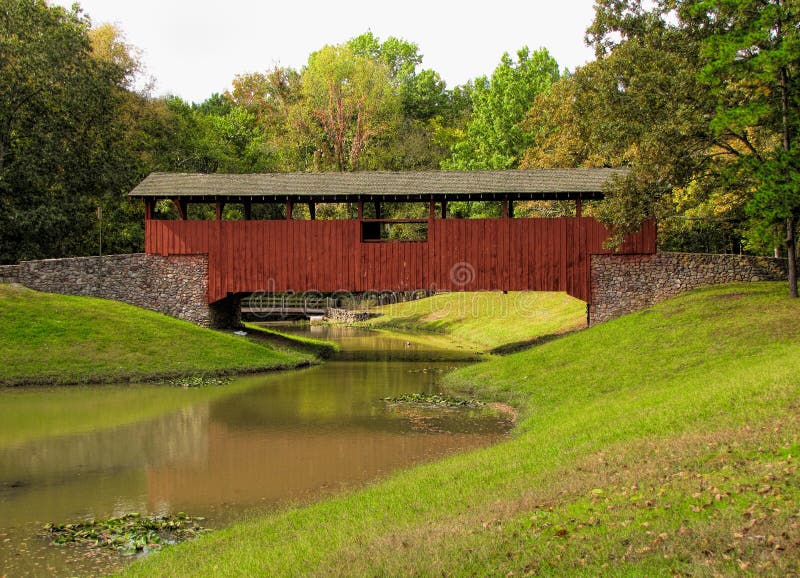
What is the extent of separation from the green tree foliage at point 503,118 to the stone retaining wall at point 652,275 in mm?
19629

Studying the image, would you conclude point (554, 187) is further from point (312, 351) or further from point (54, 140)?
point (54, 140)

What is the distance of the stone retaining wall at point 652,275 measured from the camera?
31562 millimetres

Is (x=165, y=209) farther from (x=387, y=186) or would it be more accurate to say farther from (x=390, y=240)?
(x=387, y=186)

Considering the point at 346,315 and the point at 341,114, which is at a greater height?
the point at 341,114

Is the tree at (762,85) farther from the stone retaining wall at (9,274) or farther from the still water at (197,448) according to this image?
the stone retaining wall at (9,274)

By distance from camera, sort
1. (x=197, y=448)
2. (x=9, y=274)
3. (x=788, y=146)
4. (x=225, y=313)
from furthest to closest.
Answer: (x=225, y=313) → (x=9, y=274) → (x=788, y=146) → (x=197, y=448)

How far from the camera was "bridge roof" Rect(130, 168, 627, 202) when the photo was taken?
107 feet

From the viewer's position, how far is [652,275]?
3269 centimetres

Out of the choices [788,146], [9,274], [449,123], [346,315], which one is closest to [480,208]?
[346,315]

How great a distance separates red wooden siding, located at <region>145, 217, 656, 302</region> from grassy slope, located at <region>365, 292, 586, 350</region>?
3.44m

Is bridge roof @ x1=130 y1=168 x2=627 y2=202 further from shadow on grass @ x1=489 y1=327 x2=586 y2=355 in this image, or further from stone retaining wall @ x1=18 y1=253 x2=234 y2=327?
shadow on grass @ x1=489 y1=327 x2=586 y2=355

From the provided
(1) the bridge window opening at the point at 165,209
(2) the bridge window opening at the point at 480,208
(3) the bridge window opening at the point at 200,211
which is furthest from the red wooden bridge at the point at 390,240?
(2) the bridge window opening at the point at 480,208

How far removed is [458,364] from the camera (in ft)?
104

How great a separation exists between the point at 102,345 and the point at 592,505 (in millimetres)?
23602
